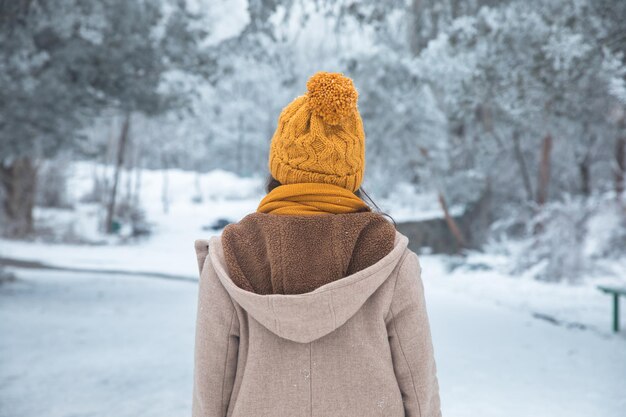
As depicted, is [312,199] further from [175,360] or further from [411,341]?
[175,360]

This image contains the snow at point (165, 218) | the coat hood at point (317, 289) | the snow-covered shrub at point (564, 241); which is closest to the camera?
the coat hood at point (317, 289)

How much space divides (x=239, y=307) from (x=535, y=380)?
4.04 m

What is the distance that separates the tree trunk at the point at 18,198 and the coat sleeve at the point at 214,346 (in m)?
17.4

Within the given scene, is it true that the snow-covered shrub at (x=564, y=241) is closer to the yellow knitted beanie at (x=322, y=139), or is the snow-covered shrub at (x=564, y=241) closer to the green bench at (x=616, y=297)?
the green bench at (x=616, y=297)

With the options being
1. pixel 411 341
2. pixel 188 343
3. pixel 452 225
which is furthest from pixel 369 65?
pixel 411 341

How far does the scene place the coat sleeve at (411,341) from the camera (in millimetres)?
1532

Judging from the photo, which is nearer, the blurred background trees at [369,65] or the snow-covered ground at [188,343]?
the snow-covered ground at [188,343]

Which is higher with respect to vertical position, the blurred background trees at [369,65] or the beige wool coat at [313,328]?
the blurred background trees at [369,65]

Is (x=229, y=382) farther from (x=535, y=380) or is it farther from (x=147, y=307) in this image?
(x=147, y=307)

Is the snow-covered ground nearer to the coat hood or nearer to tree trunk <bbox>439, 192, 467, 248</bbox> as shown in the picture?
tree trunk <bbox>439, 192, 467, 248</bbox>

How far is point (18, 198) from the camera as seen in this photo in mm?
17656

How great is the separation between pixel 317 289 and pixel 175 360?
4.44 meters

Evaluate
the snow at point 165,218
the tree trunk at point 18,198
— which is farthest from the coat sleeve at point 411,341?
the tree trunk at point 18,198

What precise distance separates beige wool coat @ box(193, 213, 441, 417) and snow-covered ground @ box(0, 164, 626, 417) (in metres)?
2.67
